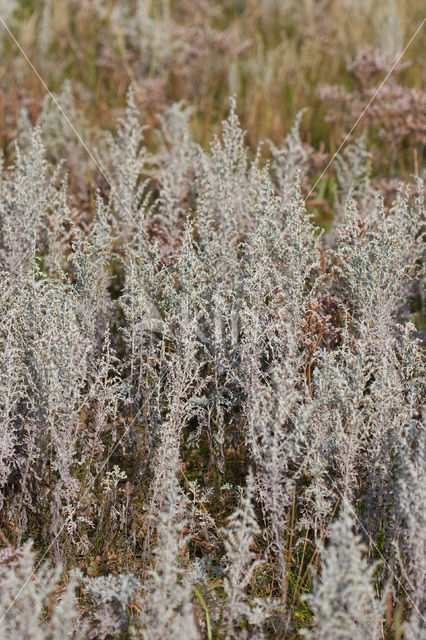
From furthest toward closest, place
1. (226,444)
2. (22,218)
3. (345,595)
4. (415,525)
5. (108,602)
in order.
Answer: (22,218) → (226,444) → (108,602) → (415,525) → (345,595)

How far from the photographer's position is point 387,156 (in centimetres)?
460

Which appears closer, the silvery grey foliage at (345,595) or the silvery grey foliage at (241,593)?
the silvery grey foliage at (345,595)

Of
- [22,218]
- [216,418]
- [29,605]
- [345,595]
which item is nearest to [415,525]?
[345,595]

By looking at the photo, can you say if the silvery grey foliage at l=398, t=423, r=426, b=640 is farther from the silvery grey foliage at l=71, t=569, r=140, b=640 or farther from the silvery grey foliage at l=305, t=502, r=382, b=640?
the silvery grey foliage at l=71, t=569, r=140, b=640

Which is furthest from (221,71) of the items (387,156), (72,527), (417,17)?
(72,527)

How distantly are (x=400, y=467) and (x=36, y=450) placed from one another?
1.27 m

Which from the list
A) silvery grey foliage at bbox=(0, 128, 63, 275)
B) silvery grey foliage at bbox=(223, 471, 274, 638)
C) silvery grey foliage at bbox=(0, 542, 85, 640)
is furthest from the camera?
silvery grey foliage at bbox=(0, 128, 63, 275)

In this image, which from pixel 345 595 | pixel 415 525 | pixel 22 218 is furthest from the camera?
pixel 22 218

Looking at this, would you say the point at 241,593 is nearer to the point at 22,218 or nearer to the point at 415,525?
the point at 415,525

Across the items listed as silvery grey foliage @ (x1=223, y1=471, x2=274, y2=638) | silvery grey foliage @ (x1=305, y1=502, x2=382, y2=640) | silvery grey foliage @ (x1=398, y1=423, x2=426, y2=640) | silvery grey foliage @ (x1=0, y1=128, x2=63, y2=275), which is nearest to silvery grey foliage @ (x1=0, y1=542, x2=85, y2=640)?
silvery grey foliage @ (x1=223, y1=471, x2=274, y2=638)

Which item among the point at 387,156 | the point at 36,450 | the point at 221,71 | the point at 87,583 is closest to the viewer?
the point at 87,583

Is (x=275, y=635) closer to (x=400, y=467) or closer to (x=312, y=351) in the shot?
(x=400, y=467)

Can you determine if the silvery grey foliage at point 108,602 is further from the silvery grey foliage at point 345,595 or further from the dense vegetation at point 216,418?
the silvery grey foliage at point 345,595

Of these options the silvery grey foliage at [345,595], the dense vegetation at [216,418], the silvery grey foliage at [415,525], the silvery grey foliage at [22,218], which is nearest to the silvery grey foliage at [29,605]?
the dense vegetation at [216,418]
